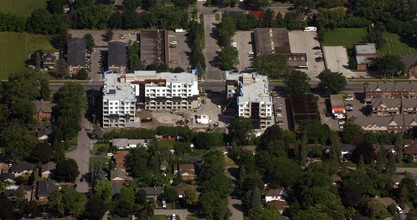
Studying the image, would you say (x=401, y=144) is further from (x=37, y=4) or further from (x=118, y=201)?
(x=37, y=4)

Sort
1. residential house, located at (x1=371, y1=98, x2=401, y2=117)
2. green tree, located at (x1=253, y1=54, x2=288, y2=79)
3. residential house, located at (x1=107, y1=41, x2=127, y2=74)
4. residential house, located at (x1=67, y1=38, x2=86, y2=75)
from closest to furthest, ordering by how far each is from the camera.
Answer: residential house, located at (x1=371, y1=98, x2=401, y2=117) → green tree, located at (x1=253, y1=54, x2=288, y2=79) → residential house, located at (x1=107, y1=41, x2=127, y2=74) → residential house, located at (x1=67, y1=38, x2=86, y2=75)

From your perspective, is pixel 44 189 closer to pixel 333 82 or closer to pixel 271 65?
pixel 271 65

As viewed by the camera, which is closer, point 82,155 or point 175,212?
point 175,212

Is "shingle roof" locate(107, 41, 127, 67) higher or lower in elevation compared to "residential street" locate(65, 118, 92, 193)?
higher

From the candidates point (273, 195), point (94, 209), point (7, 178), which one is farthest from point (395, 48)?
point (7, 178)

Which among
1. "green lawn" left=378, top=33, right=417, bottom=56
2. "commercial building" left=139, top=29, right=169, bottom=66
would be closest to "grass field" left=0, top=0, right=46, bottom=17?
"commercial building" left=139, top=29, right=169, bottom=66

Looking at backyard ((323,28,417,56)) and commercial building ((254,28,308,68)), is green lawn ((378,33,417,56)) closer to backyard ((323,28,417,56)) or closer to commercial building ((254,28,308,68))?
backyard ((323,28,417,56))

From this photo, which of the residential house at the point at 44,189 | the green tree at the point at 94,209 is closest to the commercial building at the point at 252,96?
the green tree at the point at 94,209
